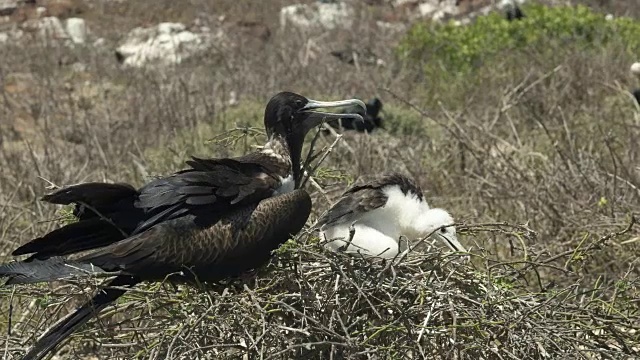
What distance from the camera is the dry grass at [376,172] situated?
2.65 m

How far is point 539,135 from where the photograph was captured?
19.6ft

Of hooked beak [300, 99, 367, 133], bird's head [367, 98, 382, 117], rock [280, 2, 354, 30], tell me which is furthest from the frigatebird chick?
rock [280, 2, 354, 30]

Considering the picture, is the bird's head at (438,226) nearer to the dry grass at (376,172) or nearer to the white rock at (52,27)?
the dry grass at (376,172)

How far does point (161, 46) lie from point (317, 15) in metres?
2.22

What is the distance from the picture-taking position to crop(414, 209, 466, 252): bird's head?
3.26m

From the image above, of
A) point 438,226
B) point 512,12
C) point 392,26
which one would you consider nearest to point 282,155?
point 438,226

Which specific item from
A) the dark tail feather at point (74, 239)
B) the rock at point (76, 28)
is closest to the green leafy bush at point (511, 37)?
the rock at point (76, 28)

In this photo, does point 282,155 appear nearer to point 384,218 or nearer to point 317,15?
point 384,218

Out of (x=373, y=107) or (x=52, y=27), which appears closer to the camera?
(x=373, y=107)

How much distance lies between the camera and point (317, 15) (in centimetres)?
1227

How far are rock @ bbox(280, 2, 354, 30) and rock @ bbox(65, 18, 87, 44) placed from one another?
2.33 meters

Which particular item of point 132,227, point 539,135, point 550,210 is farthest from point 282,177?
point 539,135

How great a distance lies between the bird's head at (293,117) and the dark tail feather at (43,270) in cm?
71

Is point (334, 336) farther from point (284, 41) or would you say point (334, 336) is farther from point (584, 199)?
point (284, 41)
